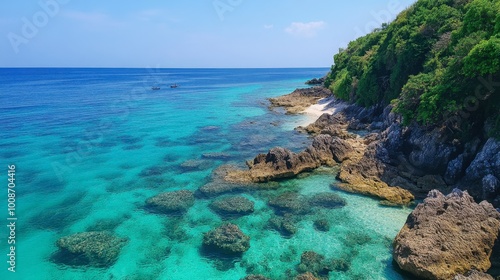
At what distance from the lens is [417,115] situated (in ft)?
86.8

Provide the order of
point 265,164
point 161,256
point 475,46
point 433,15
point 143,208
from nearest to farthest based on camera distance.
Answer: point 161,256 → point 475,46 → point 143,208 → point 265,164 → point 433,15

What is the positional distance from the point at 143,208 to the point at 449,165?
24.3 m

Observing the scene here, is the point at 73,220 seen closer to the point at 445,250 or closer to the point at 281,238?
the point at 281,238

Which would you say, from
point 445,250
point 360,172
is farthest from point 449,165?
point 445,250

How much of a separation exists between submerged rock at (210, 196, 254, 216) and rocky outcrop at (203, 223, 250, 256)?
2893 millimetres

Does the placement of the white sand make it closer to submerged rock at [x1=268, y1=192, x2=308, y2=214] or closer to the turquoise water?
the turquoise water

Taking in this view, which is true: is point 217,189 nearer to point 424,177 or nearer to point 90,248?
point 90,248

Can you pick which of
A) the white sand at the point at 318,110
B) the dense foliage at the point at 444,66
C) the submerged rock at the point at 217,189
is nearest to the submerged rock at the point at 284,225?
the submerged rock at the point at 217,189

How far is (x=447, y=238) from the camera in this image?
52.4 feet

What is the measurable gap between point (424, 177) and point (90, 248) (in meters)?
25.0

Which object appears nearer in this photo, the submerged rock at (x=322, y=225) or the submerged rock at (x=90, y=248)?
the submerged rock at (x=90, y=248)

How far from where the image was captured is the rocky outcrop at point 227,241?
1814cm

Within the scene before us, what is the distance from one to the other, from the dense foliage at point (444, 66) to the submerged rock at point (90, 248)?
2527 centimetres

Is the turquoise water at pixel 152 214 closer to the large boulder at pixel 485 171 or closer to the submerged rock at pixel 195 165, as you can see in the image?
the submerged rock at pixel 195 165
